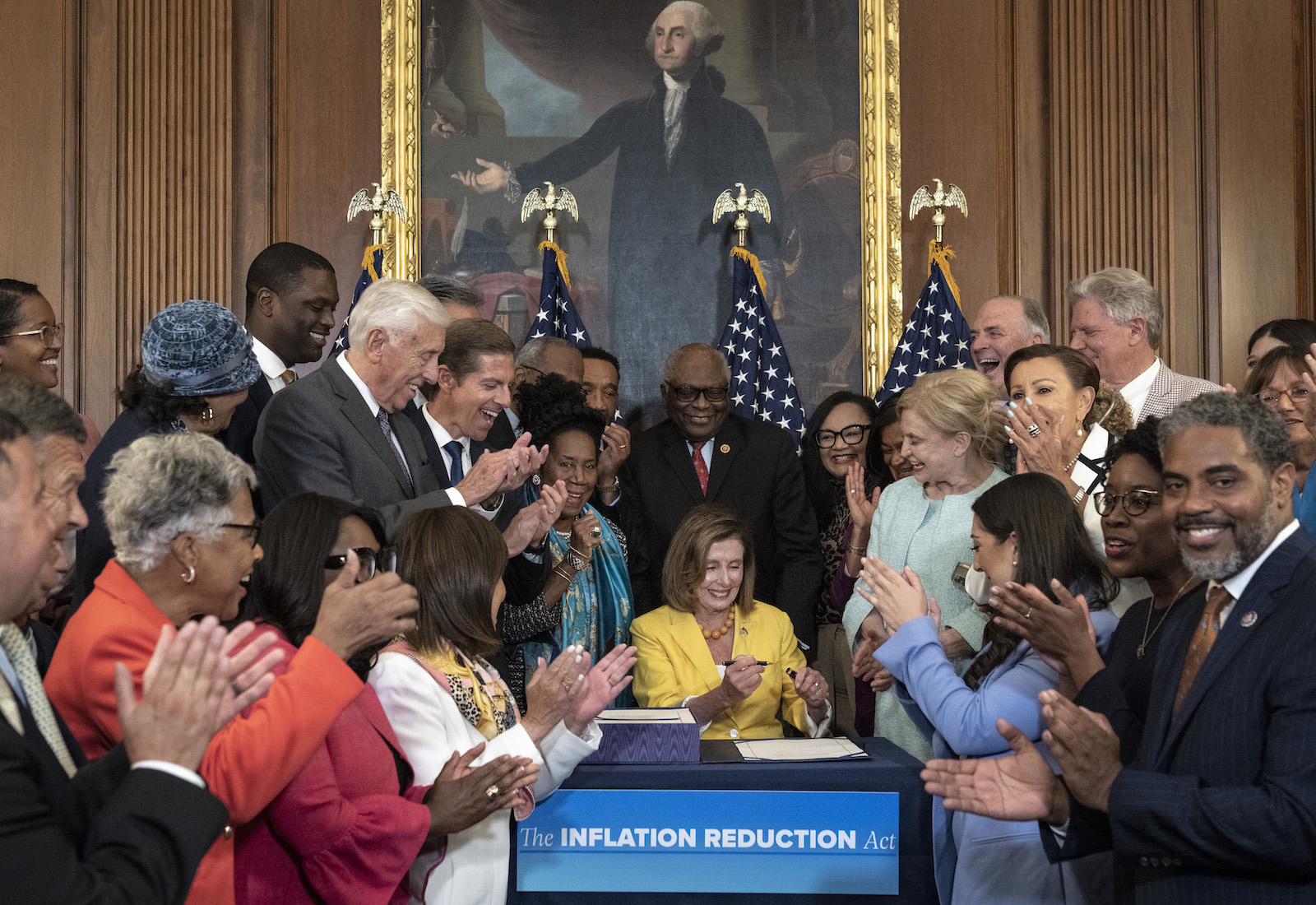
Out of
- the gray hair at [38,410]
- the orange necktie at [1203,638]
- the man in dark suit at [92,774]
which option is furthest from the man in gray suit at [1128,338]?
the man in dark suit at [92,774]

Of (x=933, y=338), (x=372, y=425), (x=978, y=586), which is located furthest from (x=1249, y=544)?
(x=933, y=338)

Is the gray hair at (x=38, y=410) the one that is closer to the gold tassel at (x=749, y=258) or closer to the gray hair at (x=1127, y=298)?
the gray hair at (x=1127, y=298)

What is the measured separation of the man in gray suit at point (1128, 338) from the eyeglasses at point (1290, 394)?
0.93m

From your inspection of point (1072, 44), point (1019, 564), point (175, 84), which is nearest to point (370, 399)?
point (1019, 564)

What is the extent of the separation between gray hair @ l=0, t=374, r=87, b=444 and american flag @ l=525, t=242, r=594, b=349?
15.0ft

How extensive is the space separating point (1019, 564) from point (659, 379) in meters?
4.33

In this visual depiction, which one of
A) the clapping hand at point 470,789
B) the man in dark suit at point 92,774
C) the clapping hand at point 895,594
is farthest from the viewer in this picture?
the clapping hand at point 895,594

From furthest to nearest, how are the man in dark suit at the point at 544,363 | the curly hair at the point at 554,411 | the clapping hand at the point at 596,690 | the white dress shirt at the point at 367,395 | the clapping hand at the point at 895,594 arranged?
the man in dark suit at the point at 544,363, the curly hair at the point at 554,411, the white dress shirt at the point at 367,395, the clapping hand at the point at 895,594, the clapping hand at the point at 596,690

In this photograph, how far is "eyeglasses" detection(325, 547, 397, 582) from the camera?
2832 mm

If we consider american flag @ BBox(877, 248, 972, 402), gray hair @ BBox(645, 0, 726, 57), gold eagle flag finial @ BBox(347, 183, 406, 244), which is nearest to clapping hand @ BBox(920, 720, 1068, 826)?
american flag @ BBox(877, 248, 972, 402)

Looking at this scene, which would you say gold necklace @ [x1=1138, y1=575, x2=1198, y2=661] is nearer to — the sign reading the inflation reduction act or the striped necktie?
the sign reading the inflation reduction act

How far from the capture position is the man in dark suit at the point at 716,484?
5.59 m

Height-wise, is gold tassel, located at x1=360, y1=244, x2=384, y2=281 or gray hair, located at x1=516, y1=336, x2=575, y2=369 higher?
gold tassel, located at x1=360, y1=244, x2=384, y2=281

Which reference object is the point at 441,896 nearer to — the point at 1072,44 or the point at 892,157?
the point at 892,157
